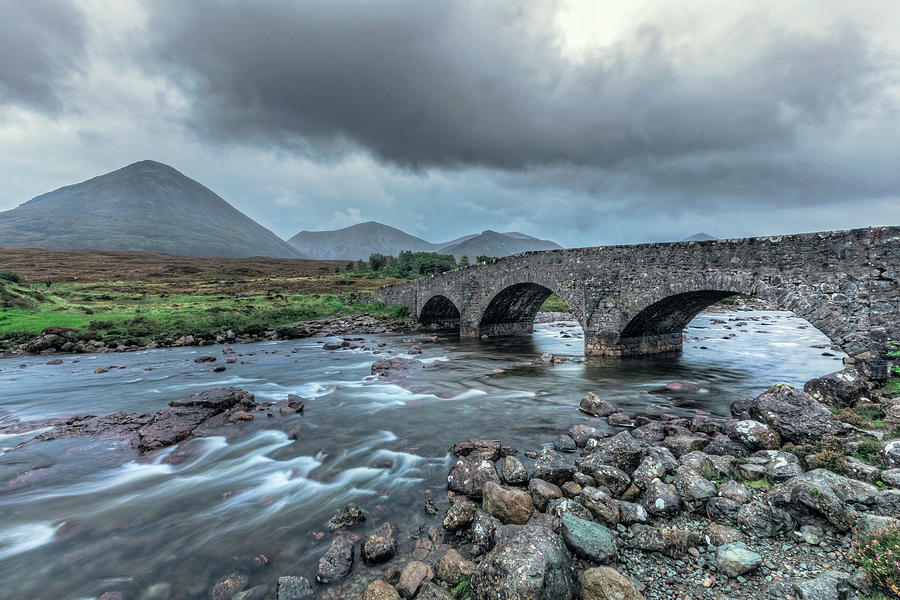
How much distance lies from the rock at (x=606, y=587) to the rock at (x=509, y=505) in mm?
1237

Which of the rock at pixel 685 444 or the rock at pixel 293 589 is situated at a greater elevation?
the rock at pixel 685 444

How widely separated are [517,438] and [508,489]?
10.0ft

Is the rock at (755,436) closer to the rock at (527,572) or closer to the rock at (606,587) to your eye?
the rock at (606,587)

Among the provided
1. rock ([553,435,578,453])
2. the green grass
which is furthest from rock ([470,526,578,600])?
the green grass

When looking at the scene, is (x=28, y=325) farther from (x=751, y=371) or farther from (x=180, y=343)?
(x=751, y=371)

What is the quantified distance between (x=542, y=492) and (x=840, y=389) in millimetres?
7571

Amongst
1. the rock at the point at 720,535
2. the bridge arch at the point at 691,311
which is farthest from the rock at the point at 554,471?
the bridge arch at the point at 691,311

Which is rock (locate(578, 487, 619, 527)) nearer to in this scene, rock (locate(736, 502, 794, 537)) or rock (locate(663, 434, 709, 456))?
rock (locate(736, 502, 794, 537))

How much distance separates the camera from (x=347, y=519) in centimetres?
523

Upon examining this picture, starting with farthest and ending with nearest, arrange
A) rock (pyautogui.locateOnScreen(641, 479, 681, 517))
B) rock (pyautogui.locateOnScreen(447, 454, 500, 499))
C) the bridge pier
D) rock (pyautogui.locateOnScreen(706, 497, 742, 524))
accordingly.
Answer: the bridge pier → rock (pyautogui.locateOnScreen(447, 454, 500, 499)) → rock (pyautogui.locateOnScreen(641, 479, 681, 517)) → rock (pyautogui.locateOnScreen(706, 497, 742, 524))

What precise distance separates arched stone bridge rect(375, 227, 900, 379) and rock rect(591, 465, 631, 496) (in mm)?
8076

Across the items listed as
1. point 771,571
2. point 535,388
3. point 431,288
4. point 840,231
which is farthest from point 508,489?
point 431,288

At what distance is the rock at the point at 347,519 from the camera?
5.18m

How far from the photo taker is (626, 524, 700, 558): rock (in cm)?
407
